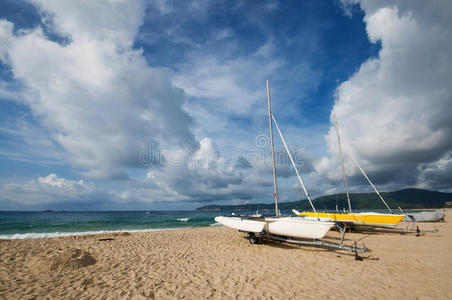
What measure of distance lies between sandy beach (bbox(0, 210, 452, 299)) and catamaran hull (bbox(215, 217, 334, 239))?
2.63 ft

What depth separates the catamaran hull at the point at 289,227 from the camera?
942 cm

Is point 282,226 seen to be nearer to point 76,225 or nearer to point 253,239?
point 253,239

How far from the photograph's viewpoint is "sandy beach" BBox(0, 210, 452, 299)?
524 centimetres

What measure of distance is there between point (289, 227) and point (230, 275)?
461 cm

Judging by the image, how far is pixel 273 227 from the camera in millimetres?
10641

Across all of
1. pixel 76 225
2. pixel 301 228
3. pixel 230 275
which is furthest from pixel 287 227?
pixel 76 225

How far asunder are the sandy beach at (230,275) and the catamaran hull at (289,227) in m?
0.80

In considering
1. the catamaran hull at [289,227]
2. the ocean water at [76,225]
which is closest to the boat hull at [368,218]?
the catamaran hull at [289,227]

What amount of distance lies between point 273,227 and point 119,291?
7.34 metres

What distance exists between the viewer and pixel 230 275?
6.56 meters

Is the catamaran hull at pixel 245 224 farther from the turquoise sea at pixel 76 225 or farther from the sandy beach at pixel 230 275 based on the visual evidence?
the turquoise sea at pixel 76 225

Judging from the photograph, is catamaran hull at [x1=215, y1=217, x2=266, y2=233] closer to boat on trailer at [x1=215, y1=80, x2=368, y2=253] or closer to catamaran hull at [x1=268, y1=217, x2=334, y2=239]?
boat on trailer at [x1=215, y1=80, x2=368, y2=253]

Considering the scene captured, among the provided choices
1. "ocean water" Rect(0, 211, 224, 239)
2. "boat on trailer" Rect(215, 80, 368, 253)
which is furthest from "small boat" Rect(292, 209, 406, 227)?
"ocean water" Rect(0, 211, 224, 239)

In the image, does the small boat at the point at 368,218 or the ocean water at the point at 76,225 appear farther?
the ocean water at the point at 76,225
